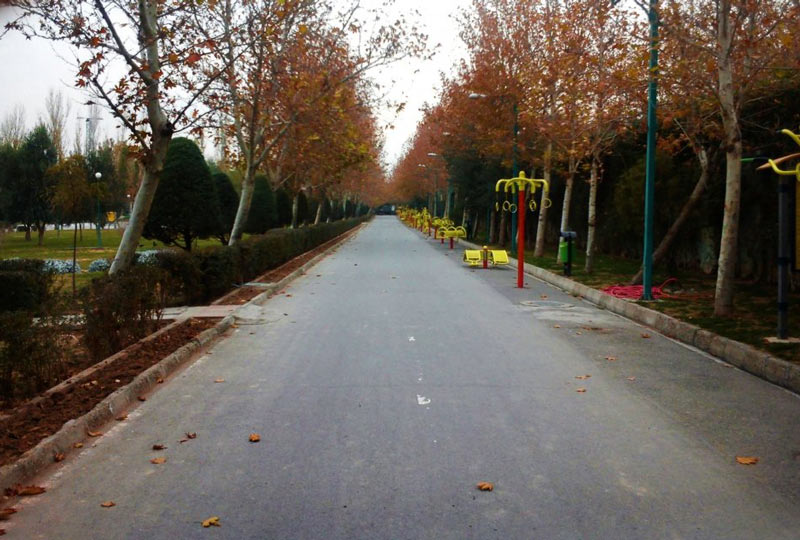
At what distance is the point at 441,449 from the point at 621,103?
14011 millimetres

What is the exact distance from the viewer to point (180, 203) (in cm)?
2377

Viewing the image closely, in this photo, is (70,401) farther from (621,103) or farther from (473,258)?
(473,258)

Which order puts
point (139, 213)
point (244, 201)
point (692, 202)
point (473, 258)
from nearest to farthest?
1. point (139, 213)
2. point (692, 202)
3. point (244, 201)
4. point (473, 258)

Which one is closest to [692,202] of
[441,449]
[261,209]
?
[441,449]

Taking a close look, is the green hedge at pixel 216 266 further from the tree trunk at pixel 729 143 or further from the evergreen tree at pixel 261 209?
the evergreen tree at pixel 261 209

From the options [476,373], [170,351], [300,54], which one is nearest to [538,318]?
[476,373]

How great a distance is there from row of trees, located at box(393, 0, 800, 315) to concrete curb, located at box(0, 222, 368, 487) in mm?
7850

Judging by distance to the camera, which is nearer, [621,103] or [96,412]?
[96,412]

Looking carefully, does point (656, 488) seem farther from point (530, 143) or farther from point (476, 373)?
point (530, 143)

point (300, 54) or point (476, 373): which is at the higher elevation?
point (300, 54)

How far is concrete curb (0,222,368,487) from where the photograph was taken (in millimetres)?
4844

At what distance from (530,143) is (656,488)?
92.0 feet

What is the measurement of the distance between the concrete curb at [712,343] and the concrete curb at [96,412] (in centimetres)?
625

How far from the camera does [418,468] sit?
16.6 feet
